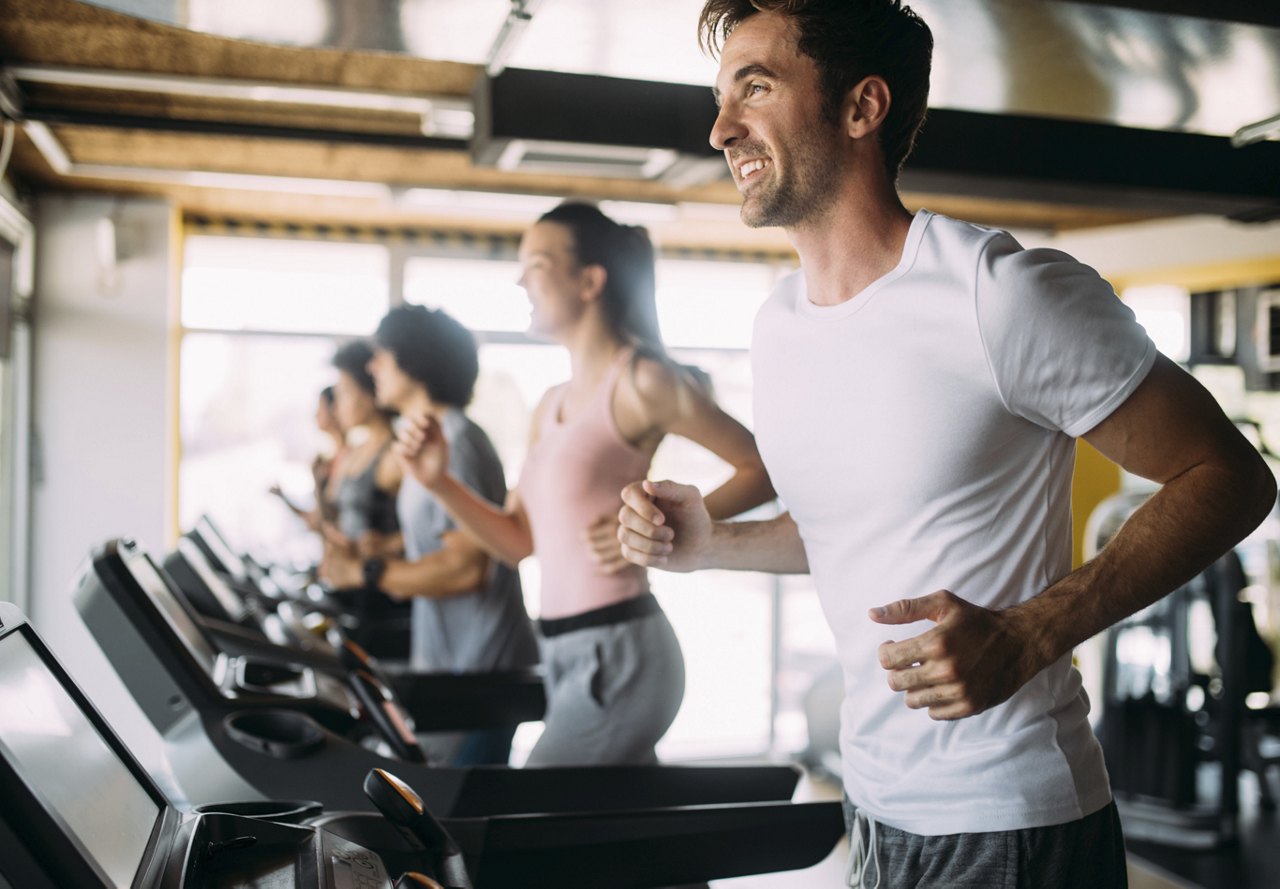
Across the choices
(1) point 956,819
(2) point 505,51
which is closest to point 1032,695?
(1) point 956,819

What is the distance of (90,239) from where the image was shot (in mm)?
5742

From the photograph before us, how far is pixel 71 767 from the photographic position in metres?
1.03

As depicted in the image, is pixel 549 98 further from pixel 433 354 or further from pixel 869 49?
pixel 869 49

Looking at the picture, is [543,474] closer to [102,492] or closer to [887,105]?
[887,105]

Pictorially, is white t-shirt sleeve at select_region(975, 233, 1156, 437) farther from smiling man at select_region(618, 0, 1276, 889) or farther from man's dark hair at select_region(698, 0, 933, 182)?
man's dark hair at select_region(698, 0, 933, 182)

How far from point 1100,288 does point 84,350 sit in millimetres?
5604

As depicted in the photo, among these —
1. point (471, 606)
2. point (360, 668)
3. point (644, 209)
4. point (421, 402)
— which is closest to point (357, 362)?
point (644, 209)

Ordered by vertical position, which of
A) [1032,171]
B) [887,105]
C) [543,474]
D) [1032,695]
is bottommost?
[1032,695]

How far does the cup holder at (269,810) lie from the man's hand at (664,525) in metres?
0.50

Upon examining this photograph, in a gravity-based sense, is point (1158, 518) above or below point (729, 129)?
below

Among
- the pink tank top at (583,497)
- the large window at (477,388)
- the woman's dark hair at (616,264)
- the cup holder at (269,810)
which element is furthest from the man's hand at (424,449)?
the large window at (477,388)

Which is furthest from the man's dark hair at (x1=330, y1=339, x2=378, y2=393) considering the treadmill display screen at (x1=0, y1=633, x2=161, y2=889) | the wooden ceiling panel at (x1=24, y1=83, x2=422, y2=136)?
the treadmill display screen at (x1=0, y1=633, x2=161, y2=889)

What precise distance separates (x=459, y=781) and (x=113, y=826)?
2.86ft

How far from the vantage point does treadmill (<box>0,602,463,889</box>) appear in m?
0.81
